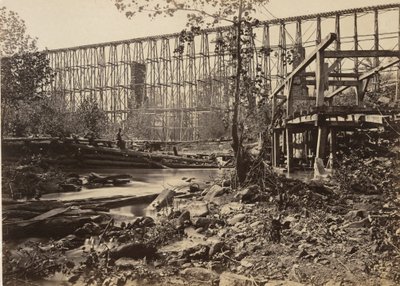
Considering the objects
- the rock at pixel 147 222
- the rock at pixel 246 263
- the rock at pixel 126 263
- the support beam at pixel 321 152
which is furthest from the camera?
the support beam at pixel 321 152

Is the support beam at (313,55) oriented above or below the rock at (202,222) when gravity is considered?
above

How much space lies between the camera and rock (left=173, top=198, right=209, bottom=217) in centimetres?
349

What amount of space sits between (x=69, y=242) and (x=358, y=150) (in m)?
2.30

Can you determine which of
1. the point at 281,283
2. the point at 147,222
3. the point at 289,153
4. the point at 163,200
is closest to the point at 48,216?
the point at 147,222

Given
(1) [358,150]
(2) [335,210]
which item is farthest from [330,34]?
(2) [335,210]

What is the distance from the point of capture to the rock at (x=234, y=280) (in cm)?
288

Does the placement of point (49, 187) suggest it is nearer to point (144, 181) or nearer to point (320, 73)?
point (144, 181)

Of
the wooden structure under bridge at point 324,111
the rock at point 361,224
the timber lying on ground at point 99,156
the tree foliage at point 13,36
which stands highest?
the tree foliage at point 13,36

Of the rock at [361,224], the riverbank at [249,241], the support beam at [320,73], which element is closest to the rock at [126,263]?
the riverbank at [249,241]

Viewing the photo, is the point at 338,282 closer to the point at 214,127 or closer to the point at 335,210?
the point at 335,210

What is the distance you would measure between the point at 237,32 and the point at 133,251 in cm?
189

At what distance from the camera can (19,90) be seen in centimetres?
430

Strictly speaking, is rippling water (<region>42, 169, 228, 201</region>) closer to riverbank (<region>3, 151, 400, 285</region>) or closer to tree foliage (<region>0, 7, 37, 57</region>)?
riverbank (<region>3, 151, 400, 285</region>)

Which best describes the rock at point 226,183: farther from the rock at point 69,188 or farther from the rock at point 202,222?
the rock at point 69,188
